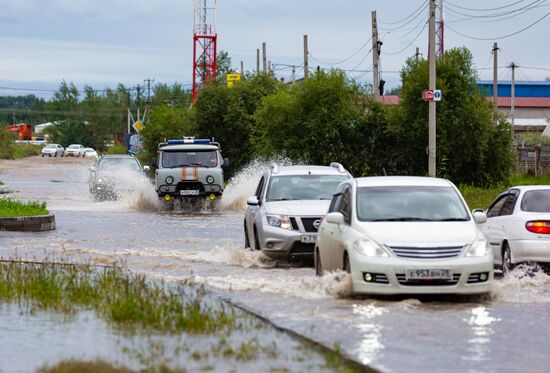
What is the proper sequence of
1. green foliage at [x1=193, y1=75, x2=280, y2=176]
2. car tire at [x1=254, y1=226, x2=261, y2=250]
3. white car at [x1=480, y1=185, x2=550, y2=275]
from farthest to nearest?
green foliage at [x1=193, y1=75, x2=280, y2=176] < car tire at [x1=254, y1=226, x2=261, y2=250] < white car at [x1=480, y1=185, x2=550, y2=275]

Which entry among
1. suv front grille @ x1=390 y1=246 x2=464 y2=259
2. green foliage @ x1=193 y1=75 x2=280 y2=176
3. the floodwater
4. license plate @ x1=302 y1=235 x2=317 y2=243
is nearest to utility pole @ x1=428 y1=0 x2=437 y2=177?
the floodwater

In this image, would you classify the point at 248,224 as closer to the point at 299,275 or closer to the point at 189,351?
the point at 299,275

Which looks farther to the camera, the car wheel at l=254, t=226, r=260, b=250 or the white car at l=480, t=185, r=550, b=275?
the car wheel at l=254, t=226, r=260, b=250

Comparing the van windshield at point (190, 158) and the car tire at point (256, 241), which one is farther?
the van windshield at point (190, 158)

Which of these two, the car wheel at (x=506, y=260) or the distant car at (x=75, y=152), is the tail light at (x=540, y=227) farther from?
the distant car at (x=75, y=152)

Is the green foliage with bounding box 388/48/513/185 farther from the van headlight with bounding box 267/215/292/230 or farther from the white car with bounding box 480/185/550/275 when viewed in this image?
the white car with bounding box 480/185/550/275

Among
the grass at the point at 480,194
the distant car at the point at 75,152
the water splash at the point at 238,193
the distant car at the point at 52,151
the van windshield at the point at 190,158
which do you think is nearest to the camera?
the grass at the point at 480,194

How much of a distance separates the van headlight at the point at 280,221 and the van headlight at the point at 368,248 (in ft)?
16.6

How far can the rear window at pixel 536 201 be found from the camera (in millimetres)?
17000

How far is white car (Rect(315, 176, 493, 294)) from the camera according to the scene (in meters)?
13.4

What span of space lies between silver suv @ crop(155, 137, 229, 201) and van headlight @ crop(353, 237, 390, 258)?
912 inches

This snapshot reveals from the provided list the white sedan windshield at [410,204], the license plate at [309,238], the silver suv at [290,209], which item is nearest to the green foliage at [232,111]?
the silver suv at [290,209]

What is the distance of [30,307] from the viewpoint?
43.3ft

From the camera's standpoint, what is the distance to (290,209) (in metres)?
19.2
